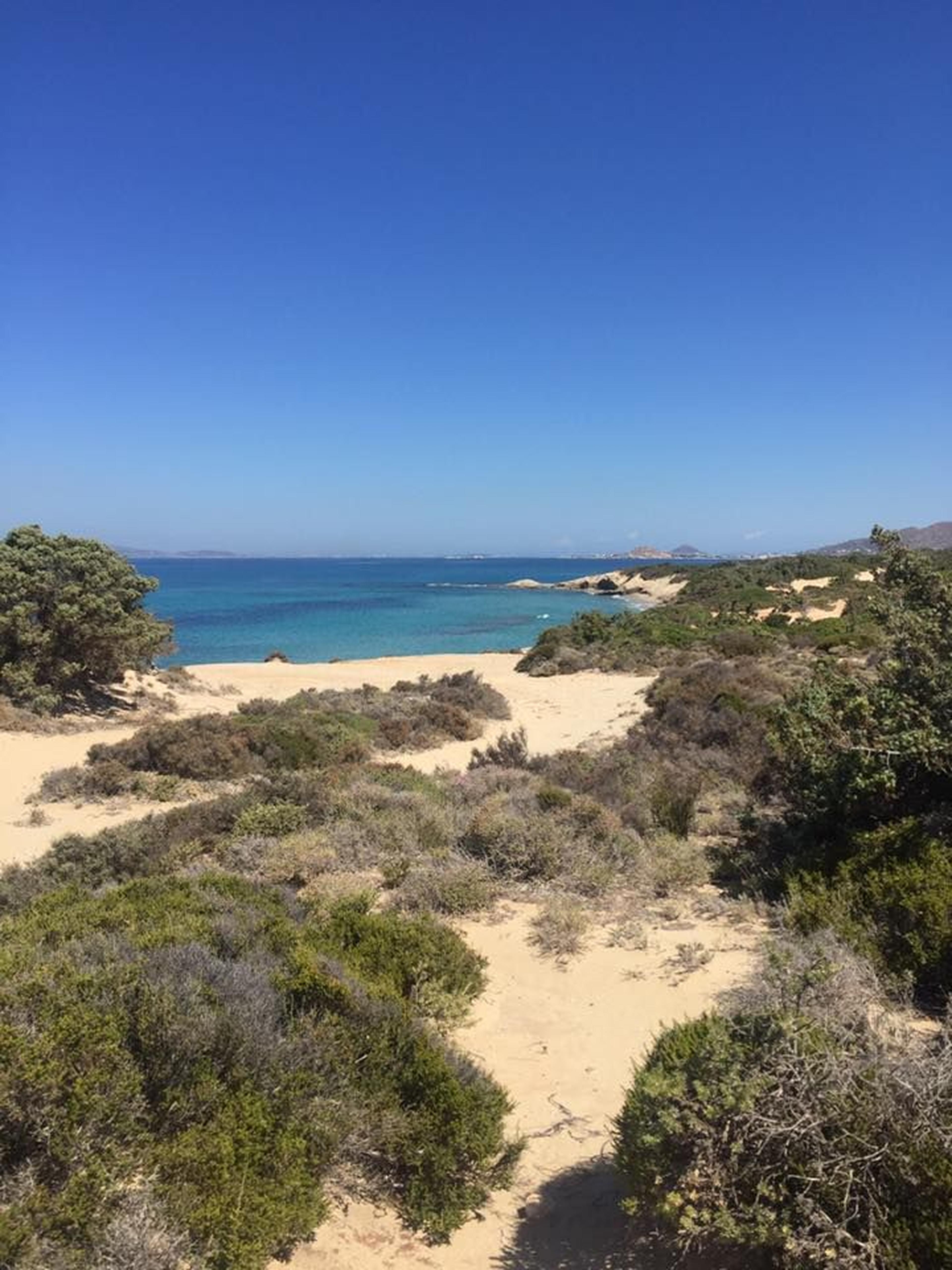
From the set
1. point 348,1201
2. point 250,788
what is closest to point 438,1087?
point 348,1201

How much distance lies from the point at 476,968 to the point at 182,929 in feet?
6.87

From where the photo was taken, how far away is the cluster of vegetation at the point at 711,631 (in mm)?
24109

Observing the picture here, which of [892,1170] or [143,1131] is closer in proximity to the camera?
[892,1170]

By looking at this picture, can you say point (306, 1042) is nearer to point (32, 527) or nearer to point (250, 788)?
point (250, 788)

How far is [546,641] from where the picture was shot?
3131 cm

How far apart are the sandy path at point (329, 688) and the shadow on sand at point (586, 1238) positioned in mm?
7575

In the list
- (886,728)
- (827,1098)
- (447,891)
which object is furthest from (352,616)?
(827,1098)

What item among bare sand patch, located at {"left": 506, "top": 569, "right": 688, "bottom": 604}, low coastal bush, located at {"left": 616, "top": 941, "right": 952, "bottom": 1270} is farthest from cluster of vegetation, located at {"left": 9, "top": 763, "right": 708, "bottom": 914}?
bare sand patch, located at {"left": 506, "top": 569, "right": 688, "bottom": 604}

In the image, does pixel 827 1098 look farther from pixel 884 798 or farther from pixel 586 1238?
pixel 884 798

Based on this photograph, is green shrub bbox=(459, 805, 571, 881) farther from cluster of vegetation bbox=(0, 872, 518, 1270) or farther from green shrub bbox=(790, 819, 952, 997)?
cluster of vegetation bbox=(0, 872, 518, 1270)

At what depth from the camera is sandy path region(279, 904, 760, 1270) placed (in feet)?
10.6

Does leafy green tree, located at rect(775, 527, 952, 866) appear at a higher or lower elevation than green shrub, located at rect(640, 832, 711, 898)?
higher

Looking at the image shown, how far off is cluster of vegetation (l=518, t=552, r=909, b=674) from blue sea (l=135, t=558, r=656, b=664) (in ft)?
29.1

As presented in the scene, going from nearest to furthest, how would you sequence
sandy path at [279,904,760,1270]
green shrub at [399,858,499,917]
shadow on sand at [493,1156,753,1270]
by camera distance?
shadow on sand at [493,1156,753,1270]
sandy path at [279,904,760,1270]
green shrub at [399,858,499,917]
